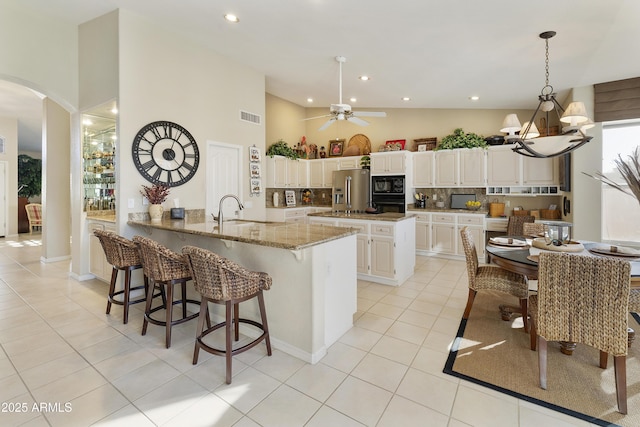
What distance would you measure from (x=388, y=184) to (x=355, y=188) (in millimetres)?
702

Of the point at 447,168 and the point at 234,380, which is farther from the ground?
the point at 447,168

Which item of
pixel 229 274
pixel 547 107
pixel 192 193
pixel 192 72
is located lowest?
pixel 229 274

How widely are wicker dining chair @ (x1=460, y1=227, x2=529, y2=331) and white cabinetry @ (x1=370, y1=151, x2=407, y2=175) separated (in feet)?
10.7

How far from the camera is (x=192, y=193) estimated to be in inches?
177

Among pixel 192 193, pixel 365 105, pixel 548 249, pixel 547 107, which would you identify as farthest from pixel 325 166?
pixel 548 249

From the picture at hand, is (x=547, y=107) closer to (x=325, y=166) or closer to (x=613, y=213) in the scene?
(x=613, y=213)

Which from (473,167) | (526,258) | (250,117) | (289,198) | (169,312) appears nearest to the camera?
(526,258)

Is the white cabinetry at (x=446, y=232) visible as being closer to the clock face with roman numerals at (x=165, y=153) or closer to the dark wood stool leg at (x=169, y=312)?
the clock face with roman numerals at (x=165, y=153)

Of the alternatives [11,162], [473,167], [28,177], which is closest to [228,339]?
[473,167]

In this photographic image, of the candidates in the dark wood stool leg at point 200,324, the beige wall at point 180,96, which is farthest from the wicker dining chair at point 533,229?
the beige wall at point 180,96

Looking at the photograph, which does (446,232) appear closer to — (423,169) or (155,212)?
(423,169)

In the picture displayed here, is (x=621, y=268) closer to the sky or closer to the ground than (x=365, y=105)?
closer to the ground

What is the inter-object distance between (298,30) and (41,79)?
3.51 m

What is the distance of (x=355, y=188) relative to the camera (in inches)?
254
